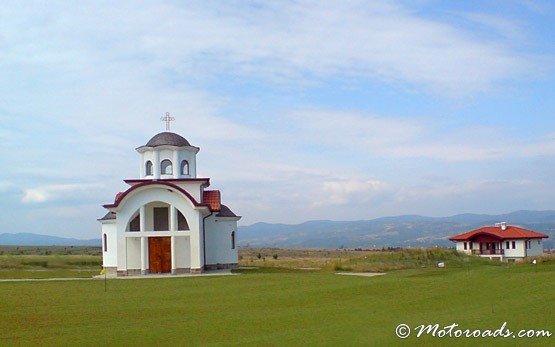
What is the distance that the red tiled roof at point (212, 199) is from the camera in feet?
157

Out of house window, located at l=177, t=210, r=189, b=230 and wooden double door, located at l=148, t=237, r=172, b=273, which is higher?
house window, located at l=177, t=210, r=189, b=230

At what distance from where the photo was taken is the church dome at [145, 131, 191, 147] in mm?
47844

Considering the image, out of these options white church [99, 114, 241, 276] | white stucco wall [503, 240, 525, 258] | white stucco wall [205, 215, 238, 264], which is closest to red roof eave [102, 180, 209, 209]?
white church [99, 114, 241, 276]

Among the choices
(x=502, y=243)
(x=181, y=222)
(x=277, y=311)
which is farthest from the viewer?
(x=502, y=243)

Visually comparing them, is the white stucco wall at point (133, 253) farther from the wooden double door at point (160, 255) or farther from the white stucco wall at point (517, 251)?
the white stucco wall at point (517, 251)

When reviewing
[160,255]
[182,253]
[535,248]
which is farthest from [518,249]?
[160,255]

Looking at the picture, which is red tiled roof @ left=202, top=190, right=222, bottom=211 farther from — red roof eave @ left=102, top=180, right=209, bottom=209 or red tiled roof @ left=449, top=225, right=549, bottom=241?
red tiled roof @ left=449, top=225, right=549, bottom=241

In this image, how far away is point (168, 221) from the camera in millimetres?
47625

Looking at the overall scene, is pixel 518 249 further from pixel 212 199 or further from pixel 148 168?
pixel 148 168

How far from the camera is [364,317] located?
19.6 meters

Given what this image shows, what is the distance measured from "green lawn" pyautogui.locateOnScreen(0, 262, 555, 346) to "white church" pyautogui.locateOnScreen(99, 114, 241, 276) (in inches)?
529

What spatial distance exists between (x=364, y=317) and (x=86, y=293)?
541 inches

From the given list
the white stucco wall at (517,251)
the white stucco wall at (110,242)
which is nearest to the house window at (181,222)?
the white stucco wall at (110,242)

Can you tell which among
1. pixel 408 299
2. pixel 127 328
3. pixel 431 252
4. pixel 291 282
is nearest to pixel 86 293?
pixel 291 282
